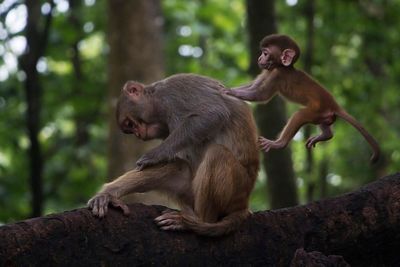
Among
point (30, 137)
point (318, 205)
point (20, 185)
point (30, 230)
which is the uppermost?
point (30, 230)

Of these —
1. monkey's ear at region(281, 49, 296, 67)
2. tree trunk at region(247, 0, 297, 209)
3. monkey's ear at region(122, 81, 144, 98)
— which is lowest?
tree trunk at region(247, 0, 297, 209)

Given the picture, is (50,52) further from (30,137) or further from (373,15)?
(373,15)

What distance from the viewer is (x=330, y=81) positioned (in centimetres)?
1241

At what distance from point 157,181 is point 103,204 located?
90cm

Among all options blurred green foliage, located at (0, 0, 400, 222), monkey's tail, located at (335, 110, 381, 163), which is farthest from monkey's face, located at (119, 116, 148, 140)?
blurred green foliage, located at (0, 0, 400, 222)

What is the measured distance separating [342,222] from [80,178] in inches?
310

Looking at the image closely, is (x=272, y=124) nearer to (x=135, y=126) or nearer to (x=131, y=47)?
(x=131, y=47)

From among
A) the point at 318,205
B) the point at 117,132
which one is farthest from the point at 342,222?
the point at 117,132

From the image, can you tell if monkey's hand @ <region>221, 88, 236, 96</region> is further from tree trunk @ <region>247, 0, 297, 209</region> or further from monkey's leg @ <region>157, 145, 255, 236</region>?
tree trunk @ <region>247, 0, 297, 209</region>

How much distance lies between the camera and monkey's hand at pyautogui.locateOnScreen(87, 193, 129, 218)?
4738mm

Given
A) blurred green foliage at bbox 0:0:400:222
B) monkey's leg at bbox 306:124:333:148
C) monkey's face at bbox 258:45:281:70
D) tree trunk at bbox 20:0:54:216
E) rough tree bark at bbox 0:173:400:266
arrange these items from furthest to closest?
blurred green foliage at bbox 0:0:400:222 → tree trunk at bbox 20:0:54:216 → monkey's face at bbox 258:45:281:70 → monkey's leg at bbox 306:124:333:148 → rough tree bark at bbox 0:173:400:266

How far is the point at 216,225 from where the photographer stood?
198 inches

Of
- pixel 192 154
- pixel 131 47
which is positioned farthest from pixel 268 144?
pixel 131 47

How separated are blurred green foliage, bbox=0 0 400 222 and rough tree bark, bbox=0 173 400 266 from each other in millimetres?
5989
